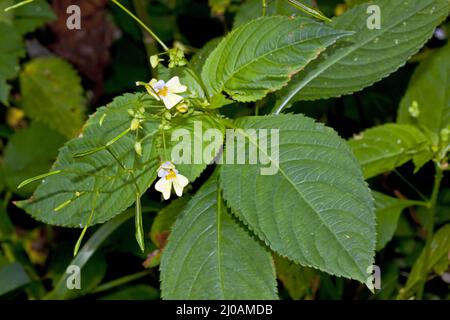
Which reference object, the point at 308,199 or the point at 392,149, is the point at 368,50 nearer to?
the point at 392,149

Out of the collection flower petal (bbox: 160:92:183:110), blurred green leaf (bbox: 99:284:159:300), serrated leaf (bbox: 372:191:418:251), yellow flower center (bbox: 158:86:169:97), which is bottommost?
blurred green leaf (bbox: 99:284:159:300)

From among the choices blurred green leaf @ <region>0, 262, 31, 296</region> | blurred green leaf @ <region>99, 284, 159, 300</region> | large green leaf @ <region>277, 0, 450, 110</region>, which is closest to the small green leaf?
large green leaf @ <region>277, 0, 450, 110</region>

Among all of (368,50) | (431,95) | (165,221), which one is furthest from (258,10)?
(165,221)

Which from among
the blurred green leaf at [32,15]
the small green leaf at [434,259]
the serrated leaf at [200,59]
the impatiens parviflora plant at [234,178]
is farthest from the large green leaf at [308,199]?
the blurred green leaf at [32,15]

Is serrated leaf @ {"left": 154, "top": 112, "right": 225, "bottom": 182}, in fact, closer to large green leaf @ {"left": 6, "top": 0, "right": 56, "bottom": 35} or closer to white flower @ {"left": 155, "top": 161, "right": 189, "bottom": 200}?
white flower @ {"left": 155, "top": 161, "right": 189, "bottom": 200}

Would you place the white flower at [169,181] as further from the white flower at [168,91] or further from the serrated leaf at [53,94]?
the serrated leaf at [53,94]

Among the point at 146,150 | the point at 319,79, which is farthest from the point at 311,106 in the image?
the point at 146,150

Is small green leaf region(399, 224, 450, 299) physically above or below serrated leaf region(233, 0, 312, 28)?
below
